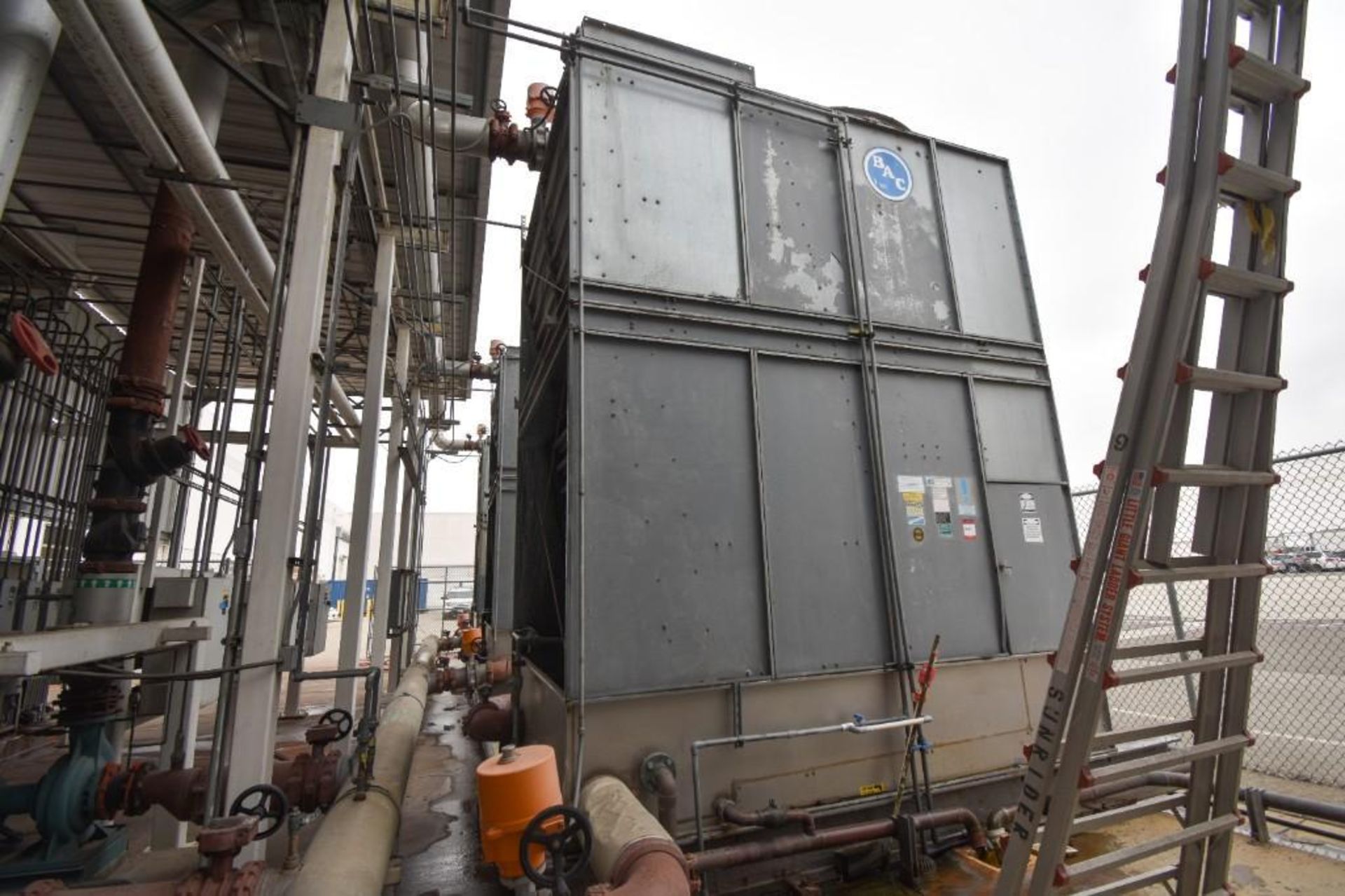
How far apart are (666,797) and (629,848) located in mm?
726

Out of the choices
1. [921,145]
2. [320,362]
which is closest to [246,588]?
[320,362]

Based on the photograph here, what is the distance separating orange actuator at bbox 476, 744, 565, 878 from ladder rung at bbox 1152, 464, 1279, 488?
2.49m

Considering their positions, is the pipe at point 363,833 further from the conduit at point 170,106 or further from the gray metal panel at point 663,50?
the gray metal panel at point 663,50

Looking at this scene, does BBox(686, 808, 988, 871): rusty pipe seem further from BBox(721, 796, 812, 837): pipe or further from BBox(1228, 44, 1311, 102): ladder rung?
BBox(1228, 44, 1311, 102): ladder rung

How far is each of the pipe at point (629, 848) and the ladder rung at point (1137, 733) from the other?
1.52m

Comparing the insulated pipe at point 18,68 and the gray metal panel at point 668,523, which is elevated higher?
the insulated pipe at point 18,68

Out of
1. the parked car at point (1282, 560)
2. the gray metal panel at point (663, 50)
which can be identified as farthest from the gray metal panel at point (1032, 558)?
the gray metal panel at point (663, 50)

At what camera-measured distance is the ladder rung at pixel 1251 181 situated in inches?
71.2

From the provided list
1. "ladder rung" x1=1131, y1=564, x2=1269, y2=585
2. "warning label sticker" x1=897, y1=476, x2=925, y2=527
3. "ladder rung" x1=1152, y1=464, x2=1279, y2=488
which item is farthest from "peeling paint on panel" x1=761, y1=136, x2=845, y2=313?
"ladder rung" x1=1131, y1=564, x2=1269, y2=585

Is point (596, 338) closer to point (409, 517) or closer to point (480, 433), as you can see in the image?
point (409, 517)

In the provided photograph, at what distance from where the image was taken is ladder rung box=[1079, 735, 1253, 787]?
169 centimetres

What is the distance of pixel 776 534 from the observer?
12.9 feet

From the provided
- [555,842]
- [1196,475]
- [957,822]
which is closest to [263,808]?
[555,842]

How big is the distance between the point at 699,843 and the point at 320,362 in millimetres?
3478
